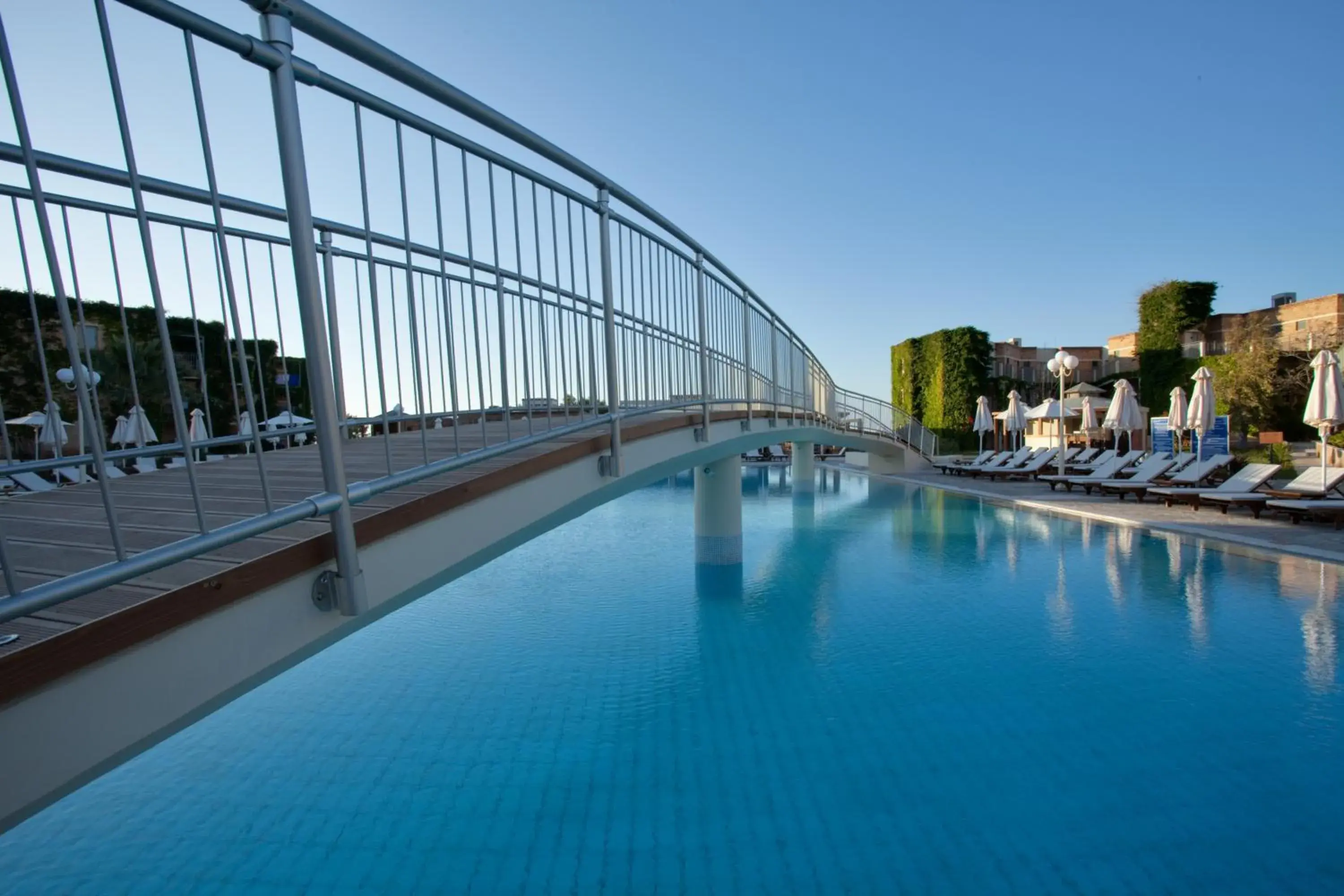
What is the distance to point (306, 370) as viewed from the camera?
3555 millimetres

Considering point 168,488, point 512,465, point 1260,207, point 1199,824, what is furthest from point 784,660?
point 1260,207

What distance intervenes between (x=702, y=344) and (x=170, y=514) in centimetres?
435

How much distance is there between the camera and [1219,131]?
19.4 meters

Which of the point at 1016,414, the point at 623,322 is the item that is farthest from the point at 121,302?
the point at 1016,414

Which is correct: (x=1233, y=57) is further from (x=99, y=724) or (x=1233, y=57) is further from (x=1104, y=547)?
(x=99, y=724)

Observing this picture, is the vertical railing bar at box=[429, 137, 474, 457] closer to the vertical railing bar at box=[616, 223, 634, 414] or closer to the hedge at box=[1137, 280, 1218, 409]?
the vertical railing bar at box=[616, 223, 634, 414]

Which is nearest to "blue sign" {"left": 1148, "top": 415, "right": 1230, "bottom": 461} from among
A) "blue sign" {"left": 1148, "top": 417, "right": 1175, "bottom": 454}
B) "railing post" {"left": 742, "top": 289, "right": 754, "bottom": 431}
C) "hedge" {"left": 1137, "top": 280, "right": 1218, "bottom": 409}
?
"blue sign" {"left": 1148, "top": 417, "right": 1175, "bottom": 454}

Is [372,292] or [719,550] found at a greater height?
[372,292]

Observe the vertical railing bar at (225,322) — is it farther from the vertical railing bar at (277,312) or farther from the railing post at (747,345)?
the railing post at (747,345)

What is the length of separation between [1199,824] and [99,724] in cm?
538

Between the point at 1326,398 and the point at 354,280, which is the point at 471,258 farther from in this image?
the point at 1326,398

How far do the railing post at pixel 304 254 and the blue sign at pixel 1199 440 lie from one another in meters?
18.2

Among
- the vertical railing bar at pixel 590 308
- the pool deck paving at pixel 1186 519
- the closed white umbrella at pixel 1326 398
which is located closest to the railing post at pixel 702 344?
the vertical railing bar at pixel 590 308

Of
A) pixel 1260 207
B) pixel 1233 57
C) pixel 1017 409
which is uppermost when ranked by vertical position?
pixel 1233 57
